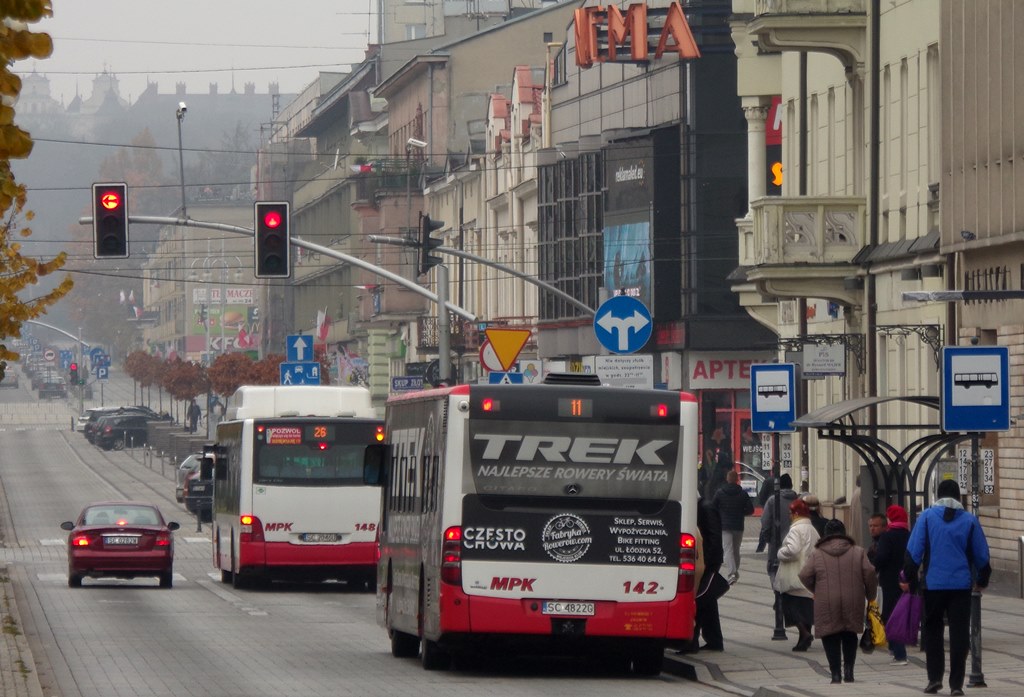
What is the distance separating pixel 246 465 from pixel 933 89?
37.5 ft

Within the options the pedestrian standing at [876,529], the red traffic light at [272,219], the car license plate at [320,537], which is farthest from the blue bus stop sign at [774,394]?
the car license plate at [320,537]

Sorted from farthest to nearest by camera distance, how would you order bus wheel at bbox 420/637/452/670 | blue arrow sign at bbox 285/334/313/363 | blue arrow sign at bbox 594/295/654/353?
blue arrow sign at bbox 285/334/313/363 → blue arrow sign at bbox 594/295/654/353 → bus wheel at bbox 420/637/452/670

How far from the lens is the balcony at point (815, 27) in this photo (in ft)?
115

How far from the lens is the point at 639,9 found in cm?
5712

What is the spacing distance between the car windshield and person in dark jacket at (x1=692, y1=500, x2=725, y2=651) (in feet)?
53.4

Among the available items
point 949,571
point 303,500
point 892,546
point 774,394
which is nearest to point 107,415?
point 303,500

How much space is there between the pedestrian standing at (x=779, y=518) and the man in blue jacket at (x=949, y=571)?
6.60 meters

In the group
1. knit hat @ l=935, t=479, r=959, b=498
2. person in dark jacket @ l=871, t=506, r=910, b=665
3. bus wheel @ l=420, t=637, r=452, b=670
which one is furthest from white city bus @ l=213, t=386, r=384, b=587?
knit hat @ l=935, t=479, r=959, b=498

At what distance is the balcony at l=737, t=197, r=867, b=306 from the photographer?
3547 cm

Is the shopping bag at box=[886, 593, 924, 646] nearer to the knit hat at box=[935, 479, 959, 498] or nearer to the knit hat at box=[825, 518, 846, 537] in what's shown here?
the knit hat at box=[825, 518, 846, 537]

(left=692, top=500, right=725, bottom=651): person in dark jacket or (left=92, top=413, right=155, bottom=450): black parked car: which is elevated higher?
(left=92, top=413, right=155, bottom=450): black parked car

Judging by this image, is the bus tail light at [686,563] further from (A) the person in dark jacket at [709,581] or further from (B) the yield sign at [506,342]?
(B) the yield sign at [506,342]

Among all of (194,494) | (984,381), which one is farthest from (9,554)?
(984,381)

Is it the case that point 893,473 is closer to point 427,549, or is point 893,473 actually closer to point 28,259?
point 427,549
